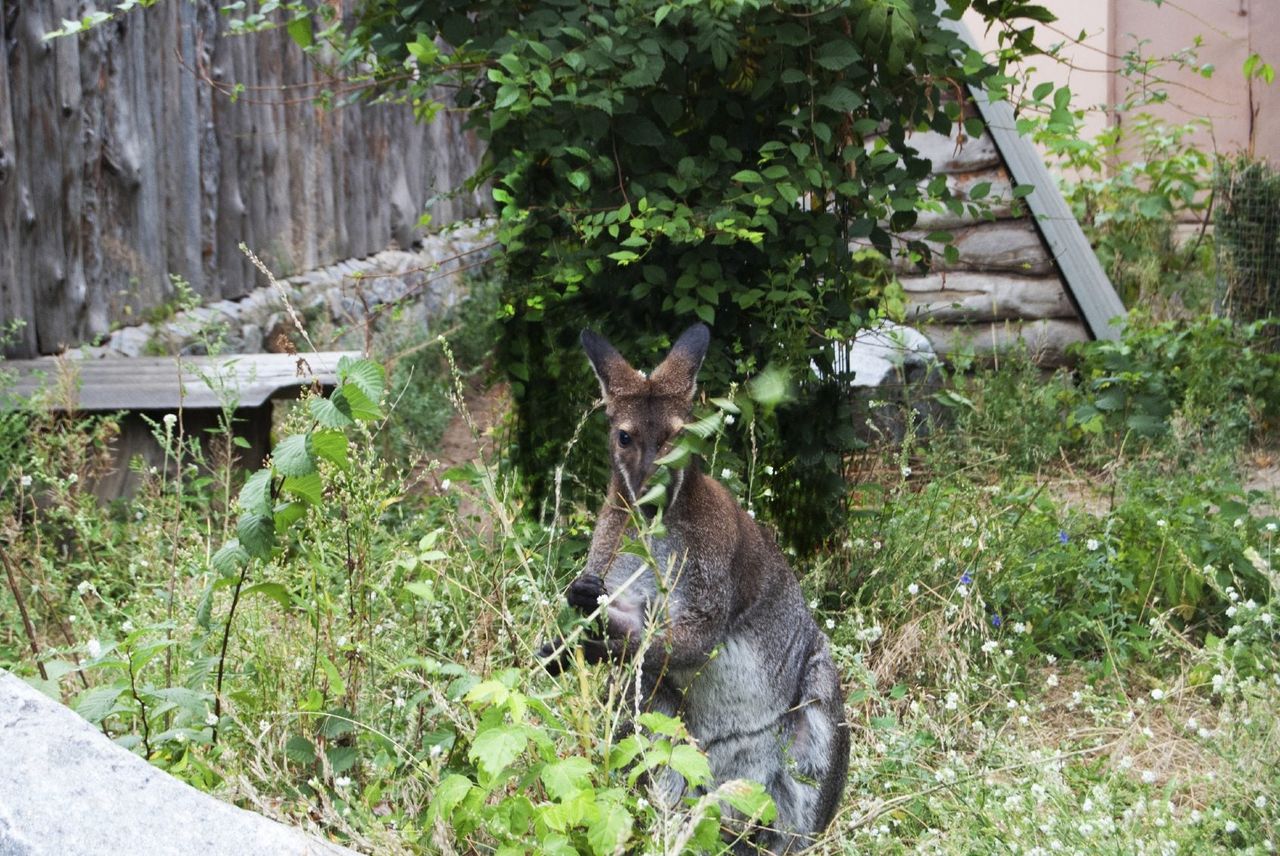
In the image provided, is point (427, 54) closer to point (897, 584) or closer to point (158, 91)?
point (897, 584)

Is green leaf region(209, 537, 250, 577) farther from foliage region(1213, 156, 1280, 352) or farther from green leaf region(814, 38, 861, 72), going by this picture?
foliage region(1213, 156, 1280, 352)

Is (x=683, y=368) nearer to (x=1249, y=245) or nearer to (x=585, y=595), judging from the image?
(x=585, y=595)

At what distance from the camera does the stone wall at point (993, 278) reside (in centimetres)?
884

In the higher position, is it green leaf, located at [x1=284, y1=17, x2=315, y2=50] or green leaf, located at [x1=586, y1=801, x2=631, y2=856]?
green leaf, located at [x1=284, y1=17, x2=315, y2=50]

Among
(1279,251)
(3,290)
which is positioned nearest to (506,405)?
(3,290)

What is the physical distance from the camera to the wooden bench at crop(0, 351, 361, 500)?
6.38 meters

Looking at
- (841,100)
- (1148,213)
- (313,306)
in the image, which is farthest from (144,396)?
(1148,213)

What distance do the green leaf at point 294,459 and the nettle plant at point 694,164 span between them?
1849 mm

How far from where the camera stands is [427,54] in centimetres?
482

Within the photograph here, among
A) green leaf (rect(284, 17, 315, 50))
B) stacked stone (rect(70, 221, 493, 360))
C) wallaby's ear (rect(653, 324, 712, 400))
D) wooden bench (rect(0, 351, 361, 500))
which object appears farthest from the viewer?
stacked stone (rect(70, 221, 493, 360))

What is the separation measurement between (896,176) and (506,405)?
216cm

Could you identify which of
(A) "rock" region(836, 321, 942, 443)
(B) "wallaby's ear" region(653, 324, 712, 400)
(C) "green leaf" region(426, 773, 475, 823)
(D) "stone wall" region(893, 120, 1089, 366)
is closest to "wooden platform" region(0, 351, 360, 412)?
(B) "wallaby's ear" region(653, 324, 712, 400)

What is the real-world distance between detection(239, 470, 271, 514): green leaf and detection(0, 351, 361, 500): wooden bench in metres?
3.02

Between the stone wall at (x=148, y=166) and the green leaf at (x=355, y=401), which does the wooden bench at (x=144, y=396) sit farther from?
the green leaf at (x=355, y=401)
